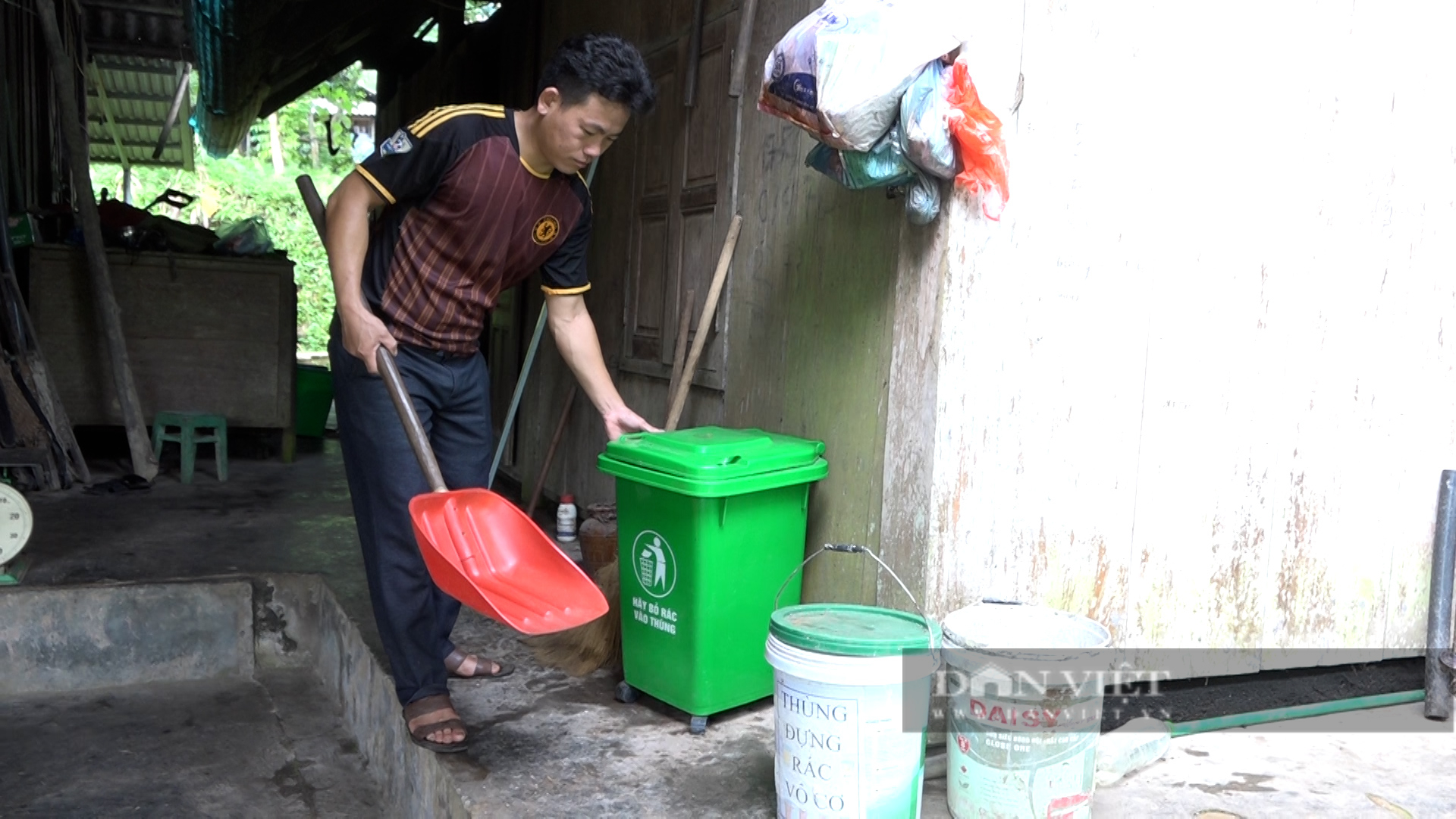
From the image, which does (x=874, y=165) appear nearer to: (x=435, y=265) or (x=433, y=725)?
(x=435, y=265)

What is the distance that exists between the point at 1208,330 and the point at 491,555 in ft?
6.63

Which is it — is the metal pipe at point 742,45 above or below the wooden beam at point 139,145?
below

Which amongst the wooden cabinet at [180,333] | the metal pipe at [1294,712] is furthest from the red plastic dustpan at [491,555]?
the wooden cabinet at [180,333]

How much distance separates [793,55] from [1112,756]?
73.1 inches

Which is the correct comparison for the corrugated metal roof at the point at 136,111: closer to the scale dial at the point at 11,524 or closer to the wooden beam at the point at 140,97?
the wooden beam at the point at 140,97

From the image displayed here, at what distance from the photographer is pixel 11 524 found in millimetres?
4078

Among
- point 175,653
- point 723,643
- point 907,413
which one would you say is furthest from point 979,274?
point 175,653

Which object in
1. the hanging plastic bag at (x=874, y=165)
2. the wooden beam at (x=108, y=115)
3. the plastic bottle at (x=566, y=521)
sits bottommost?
the plastic bottle at (x=566, y=521)

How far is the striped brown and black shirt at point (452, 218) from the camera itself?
2.66 m

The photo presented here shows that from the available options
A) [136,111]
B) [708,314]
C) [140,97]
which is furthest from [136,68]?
[708,314]

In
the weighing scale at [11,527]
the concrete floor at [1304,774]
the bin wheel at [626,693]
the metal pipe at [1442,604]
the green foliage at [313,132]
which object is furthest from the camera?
the green foliage at [313,132]

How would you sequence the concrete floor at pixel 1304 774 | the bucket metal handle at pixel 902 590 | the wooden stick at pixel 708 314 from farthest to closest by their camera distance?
the wooden stick at pixel 708 314, the concrete floor at pixel 1304 774, the bucket metal handle at pixel 902 590

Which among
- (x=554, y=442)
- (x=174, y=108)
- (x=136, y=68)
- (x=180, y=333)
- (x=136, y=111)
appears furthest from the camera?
(x=136, y=111)

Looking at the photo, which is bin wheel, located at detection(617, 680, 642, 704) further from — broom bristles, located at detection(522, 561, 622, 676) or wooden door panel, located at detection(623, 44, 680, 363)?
wooden door panel, located at detection(623, 44, 680, 363)
